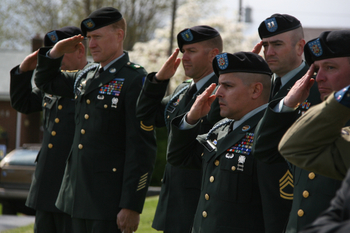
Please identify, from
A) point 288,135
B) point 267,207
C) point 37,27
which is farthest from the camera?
point 37,27

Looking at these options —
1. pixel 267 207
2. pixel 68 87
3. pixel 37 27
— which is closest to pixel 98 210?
pixel 68 87

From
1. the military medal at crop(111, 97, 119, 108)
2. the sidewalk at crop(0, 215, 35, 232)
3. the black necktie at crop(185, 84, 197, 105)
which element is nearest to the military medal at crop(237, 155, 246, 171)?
the black necktie at crop(185, 84, 197, 105)

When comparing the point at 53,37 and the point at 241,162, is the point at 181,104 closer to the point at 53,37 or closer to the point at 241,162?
the point at 241,162

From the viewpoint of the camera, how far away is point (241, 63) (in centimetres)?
323

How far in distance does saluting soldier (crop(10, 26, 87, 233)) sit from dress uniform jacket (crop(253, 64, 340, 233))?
2.30m

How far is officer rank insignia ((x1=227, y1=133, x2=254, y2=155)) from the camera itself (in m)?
3.03

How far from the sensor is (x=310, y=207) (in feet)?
8.36

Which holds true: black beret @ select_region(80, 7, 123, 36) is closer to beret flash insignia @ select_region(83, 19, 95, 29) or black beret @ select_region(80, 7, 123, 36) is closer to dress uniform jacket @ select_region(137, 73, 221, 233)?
beret flash insignia @ select_region(83, 19, 95, 29)

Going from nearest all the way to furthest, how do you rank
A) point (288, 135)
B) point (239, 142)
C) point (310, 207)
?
1. point (288, 135)
2. point (310, 207)
3. point (239, 142)

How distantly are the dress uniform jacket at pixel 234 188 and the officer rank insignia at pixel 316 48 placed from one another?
60 cm

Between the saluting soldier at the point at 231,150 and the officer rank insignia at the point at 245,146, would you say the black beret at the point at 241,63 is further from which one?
the officer rank insignia at the point at 245,146

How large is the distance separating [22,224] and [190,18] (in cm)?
2107

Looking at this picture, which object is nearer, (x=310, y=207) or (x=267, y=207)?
(x=310, y=207)

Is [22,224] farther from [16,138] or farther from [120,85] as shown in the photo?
[16,138]
